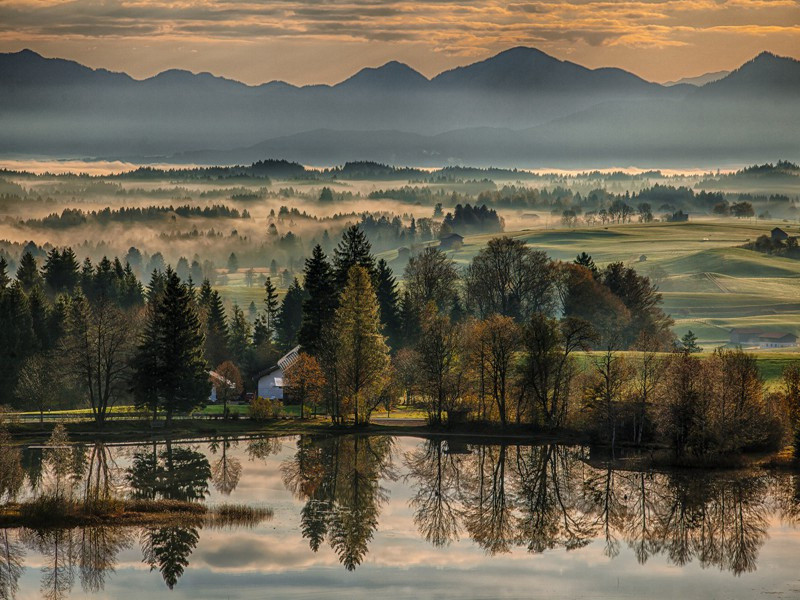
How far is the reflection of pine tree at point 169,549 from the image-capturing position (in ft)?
194

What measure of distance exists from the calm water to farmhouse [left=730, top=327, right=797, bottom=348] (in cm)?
8685

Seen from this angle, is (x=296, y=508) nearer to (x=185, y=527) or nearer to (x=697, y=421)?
(x=185, y=527)

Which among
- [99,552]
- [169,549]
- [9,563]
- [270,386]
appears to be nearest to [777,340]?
[270,386]

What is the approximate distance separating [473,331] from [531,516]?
114 feet

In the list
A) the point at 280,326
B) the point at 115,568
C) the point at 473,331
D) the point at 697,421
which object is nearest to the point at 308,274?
→ the point at 473,331

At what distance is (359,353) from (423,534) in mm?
36308

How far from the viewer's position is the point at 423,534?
67.9 m

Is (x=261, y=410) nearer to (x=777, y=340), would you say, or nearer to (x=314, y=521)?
(x=314, y=521)

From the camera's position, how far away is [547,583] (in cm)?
5781

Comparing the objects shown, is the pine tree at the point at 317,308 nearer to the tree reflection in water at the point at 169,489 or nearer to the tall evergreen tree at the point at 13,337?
the tree reflection in water at the point at 169,489

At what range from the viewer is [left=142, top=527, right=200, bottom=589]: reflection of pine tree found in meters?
59.3

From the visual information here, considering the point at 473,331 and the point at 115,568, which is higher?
the point at 473,331

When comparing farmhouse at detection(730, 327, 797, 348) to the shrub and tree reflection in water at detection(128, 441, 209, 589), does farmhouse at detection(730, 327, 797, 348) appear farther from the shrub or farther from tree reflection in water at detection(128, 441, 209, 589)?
tree reflection in water at detection(128, 441, 209, 589)

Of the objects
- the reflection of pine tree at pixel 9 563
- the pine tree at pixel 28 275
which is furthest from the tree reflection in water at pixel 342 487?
the pine tree at pixel 28 275
